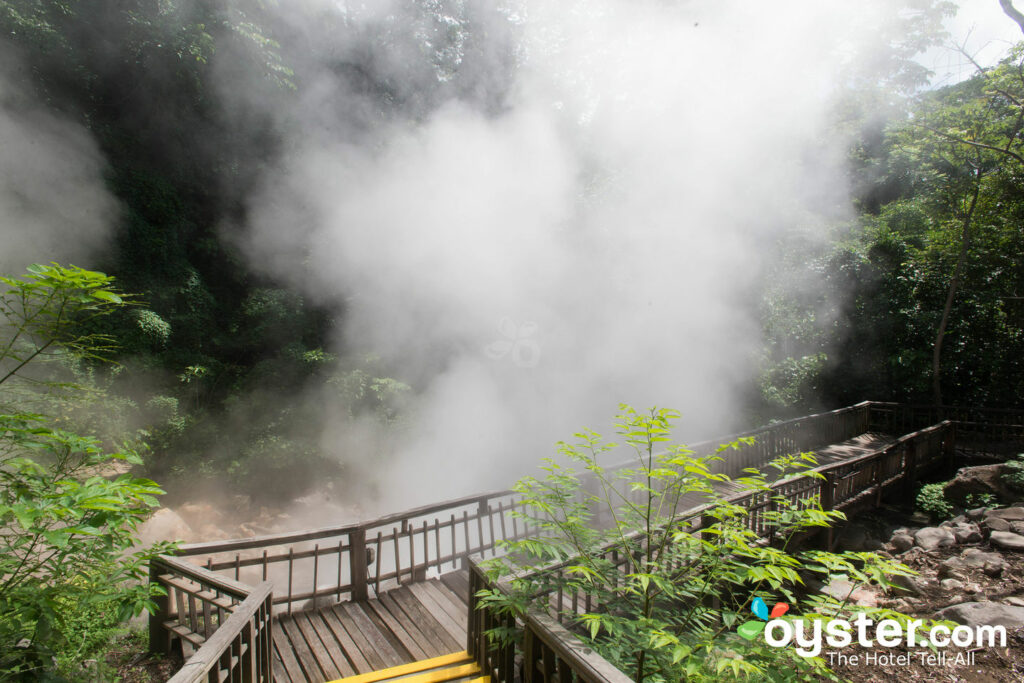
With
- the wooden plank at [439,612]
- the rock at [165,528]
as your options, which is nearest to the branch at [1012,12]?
the wooden plank at [439,612]

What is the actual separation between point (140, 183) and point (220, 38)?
3948 millimetres

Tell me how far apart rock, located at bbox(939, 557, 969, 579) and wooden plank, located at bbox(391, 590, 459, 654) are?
4867 mm

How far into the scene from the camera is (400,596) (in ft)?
12.9

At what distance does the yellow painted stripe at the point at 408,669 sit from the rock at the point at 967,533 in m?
5.89

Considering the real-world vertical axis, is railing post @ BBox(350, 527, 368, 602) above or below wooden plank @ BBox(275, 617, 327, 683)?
above

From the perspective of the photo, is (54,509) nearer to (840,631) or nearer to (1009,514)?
(840,631)

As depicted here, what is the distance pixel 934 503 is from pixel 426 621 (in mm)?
7162

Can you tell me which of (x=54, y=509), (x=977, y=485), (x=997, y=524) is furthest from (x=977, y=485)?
(x=54, y=509)

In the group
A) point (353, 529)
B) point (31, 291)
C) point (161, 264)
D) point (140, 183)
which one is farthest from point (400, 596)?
point (140, 183)

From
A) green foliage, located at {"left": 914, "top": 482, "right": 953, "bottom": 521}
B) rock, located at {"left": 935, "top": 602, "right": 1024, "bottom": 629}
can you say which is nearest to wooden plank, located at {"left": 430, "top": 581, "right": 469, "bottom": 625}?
rock, located at {"left": 935, "top": 602, "right": 1024, "bottom": 629}

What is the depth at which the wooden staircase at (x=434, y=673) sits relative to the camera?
2.64 meters

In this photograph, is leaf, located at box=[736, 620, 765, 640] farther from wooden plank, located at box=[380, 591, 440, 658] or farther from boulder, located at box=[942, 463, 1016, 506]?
boulder, located at box=[942, 463, 1016, 506]

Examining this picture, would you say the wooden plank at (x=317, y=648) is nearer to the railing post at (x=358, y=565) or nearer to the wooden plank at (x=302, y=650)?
the wooden plank at (x=302, y=650)

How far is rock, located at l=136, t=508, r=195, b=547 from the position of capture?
24.6 feet
